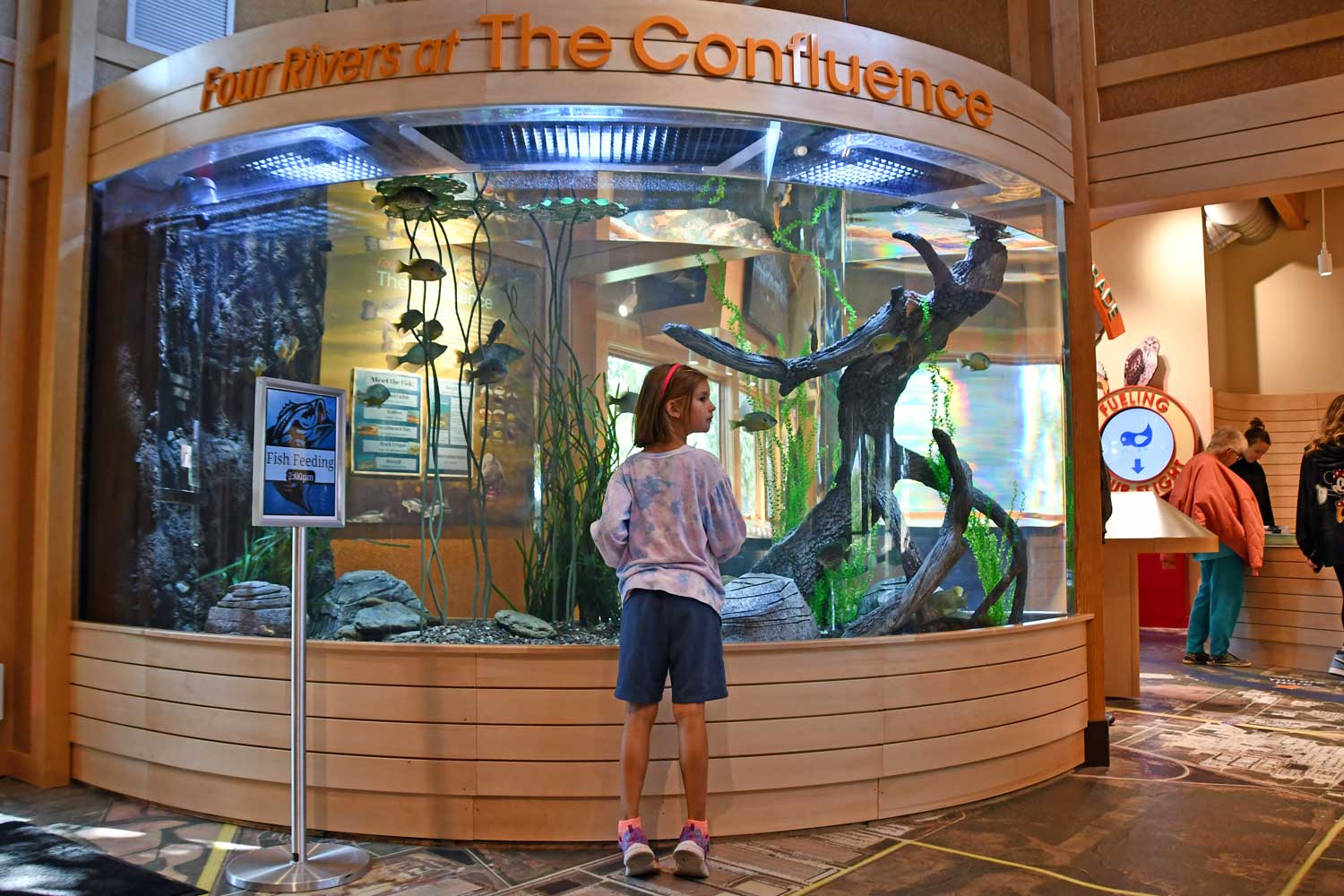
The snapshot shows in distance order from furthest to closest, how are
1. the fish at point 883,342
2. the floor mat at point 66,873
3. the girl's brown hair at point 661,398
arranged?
1. the fish at point 883,342
2. the girl's brown hair at point 661,398
3. the floor mat at point 66,873

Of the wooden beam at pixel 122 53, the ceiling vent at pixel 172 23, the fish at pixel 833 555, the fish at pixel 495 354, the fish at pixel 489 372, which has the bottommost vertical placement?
the fish at pixel 833 555

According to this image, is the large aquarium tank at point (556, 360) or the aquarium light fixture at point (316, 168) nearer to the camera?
the large aquarium tank at point (556, 360)

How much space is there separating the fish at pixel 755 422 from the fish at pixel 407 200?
1202 millimetres

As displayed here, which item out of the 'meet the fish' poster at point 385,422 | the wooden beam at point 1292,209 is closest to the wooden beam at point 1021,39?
the 'meet the fish' poster at point 385,422

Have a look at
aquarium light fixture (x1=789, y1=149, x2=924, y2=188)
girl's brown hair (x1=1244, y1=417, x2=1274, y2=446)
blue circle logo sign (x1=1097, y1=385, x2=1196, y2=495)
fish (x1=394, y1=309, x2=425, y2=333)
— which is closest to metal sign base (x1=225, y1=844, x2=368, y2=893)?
fish (x1=394, y1=309, x2=425, y2=333)

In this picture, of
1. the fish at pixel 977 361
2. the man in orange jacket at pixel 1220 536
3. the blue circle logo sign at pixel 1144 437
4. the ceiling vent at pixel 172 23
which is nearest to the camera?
the fish at pixel 977 361

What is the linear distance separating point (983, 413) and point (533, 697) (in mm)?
1831

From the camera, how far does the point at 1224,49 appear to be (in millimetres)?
4035

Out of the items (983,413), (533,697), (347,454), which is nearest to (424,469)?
(347,454)

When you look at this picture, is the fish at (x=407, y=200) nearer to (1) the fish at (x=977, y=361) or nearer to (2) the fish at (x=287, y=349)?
(2) the fish at (x=287, y=349)

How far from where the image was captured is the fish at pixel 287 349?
341cm

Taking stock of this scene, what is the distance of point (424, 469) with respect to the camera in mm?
3285

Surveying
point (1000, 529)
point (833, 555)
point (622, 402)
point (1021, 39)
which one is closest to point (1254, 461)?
point (1021, 39)

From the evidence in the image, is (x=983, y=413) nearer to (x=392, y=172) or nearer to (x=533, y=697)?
(x=533, y=697)
